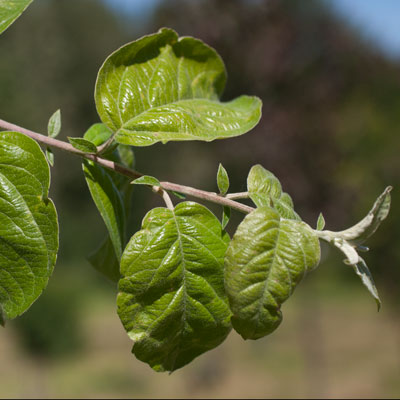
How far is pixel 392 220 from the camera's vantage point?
7.38 metres

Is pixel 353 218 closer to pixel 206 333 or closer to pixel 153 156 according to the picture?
pixel 206 333

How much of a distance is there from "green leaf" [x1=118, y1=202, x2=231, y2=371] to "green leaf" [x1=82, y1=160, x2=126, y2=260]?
0.31 ft

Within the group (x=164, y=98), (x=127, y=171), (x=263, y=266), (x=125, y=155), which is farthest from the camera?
(x=125, y=155)

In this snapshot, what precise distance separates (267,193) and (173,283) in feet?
0.65

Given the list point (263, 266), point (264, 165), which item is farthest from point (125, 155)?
point (264, 165)

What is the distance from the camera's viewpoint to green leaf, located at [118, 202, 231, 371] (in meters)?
0.76

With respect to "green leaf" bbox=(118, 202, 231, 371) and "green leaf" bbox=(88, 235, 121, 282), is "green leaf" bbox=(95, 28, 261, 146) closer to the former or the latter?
"green leaf" bbox=(118, 202, 231, 371)

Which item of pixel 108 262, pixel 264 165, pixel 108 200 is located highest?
pixel 108 200

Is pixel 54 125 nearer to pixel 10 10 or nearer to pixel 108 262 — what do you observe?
pixel 10 10

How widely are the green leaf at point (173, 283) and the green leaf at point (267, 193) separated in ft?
0.24

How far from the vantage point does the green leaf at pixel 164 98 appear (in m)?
0.88

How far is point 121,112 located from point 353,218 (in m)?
7.18

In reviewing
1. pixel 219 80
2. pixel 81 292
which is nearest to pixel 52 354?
pixel 81 292

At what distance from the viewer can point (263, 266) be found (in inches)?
27.1
